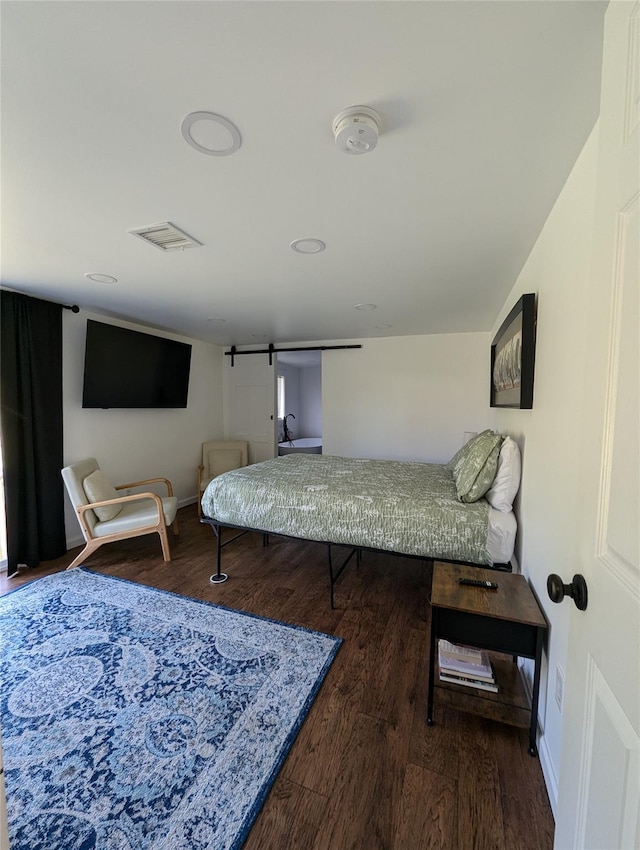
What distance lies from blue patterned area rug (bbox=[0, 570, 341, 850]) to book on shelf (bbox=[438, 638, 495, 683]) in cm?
62

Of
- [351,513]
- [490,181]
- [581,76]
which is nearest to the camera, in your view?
[581,76]

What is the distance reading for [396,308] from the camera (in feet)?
10.8

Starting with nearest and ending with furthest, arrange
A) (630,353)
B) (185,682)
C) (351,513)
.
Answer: (630,353), (185,682), (351,513)

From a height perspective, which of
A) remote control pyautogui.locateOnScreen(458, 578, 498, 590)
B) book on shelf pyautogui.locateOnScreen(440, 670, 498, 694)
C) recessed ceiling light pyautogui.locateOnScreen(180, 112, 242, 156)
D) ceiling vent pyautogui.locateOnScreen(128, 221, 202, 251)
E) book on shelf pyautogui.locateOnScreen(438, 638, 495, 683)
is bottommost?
book on shelf pyautogui.locateOnScreen(440, 670, 498, 694)

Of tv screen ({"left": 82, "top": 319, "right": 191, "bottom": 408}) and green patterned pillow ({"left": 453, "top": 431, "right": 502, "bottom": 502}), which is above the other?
tv screen ({"left": 82, "top": 319, "right": 191, "bottom": 408})

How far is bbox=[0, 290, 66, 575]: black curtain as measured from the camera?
2.78 meters

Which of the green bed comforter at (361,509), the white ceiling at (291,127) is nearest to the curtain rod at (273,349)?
the green bed comforter at (361,509)

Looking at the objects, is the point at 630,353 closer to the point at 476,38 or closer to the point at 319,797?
the point at 476,38

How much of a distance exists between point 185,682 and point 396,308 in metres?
3.35

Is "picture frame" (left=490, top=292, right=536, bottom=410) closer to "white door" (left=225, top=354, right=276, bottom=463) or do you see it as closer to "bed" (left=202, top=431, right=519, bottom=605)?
"bed" (left=202, top=431, right=519, bottom=605)

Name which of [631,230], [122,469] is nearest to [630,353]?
[631,230]

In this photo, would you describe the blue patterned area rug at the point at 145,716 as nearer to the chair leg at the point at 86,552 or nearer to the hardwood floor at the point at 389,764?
the hardwood floor at the point at 389,764

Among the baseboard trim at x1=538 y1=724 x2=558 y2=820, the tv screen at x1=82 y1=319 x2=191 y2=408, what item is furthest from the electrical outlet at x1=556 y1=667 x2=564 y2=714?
the tv screen at x1=82 y1=319 x2=191 y2=408

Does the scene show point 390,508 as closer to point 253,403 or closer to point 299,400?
point 253,403
